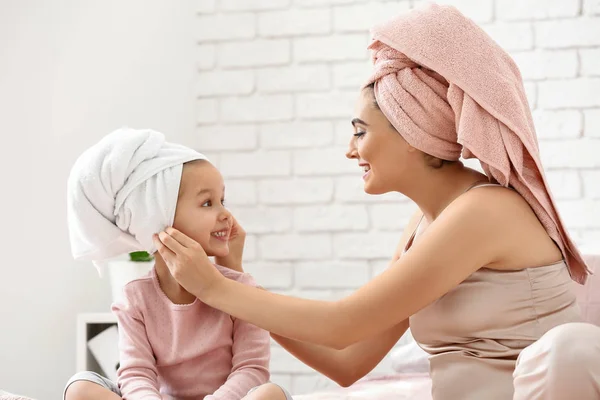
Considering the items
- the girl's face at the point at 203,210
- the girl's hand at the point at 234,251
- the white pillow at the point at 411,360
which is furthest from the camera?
the white pillow at the point at 411,360

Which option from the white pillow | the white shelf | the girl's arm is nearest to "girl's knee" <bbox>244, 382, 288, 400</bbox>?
the girl's arm

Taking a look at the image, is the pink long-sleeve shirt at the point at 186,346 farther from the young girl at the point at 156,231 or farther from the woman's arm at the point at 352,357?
the woman's arm at the point at 352,357

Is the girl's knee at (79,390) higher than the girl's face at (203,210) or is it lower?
lower

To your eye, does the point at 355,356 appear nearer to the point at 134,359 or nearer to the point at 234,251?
the point at 234,251

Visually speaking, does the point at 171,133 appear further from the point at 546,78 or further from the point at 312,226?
the point at 546,78

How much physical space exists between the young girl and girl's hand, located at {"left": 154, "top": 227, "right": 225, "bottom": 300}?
11 cm

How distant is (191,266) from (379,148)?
1.58ft

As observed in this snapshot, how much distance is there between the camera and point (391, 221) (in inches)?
125

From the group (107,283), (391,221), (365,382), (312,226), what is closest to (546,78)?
(391,221)

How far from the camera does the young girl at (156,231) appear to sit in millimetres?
1694

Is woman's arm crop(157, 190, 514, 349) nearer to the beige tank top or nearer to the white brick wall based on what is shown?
the beige tank top

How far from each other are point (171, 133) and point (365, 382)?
1.43 m

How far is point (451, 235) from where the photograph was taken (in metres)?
1.56

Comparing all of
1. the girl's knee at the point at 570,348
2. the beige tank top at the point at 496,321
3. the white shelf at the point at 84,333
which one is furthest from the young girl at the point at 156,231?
the white shelf at the point at 84,333
